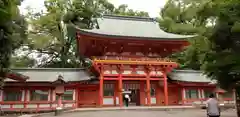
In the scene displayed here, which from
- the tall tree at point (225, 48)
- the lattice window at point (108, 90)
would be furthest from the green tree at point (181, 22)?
the tall tree at point (225, 48)

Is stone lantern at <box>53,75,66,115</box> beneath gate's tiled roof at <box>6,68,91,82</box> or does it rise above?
beneath

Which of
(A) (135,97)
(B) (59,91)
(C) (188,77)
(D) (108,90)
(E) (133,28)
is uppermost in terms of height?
(E) (133,28)

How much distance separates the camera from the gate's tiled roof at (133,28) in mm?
21198

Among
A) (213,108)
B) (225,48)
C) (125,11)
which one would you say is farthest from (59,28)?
(213,108)

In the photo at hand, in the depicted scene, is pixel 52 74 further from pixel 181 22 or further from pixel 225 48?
pixel 181 22

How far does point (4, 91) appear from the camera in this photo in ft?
63.3

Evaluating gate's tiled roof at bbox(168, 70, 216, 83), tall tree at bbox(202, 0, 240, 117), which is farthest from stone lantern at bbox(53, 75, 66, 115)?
gate's tiled roof at bbox(168, 70, 216, 83)

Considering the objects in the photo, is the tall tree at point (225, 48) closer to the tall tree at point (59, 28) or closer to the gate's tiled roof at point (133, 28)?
the gate's tiled roof at point (133, 28)

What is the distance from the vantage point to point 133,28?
23.7 metres

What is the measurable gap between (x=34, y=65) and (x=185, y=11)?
80.2ft

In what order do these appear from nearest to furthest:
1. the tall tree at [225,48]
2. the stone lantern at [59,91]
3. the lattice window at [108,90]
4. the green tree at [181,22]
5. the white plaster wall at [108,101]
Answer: the tall tree at [225,48]
the stone lantern at [59,91]
the white plaster wall at [108,101]
the lattice window at [108,90]
the green tree at [181,22]

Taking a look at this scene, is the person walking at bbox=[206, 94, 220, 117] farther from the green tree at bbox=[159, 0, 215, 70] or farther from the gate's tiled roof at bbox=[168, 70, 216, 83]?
the green tree at bbox=[159, 0, 215, 70]

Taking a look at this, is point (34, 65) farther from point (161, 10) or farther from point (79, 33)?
point (161, 10)

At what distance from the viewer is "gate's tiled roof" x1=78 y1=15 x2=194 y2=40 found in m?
21.2
